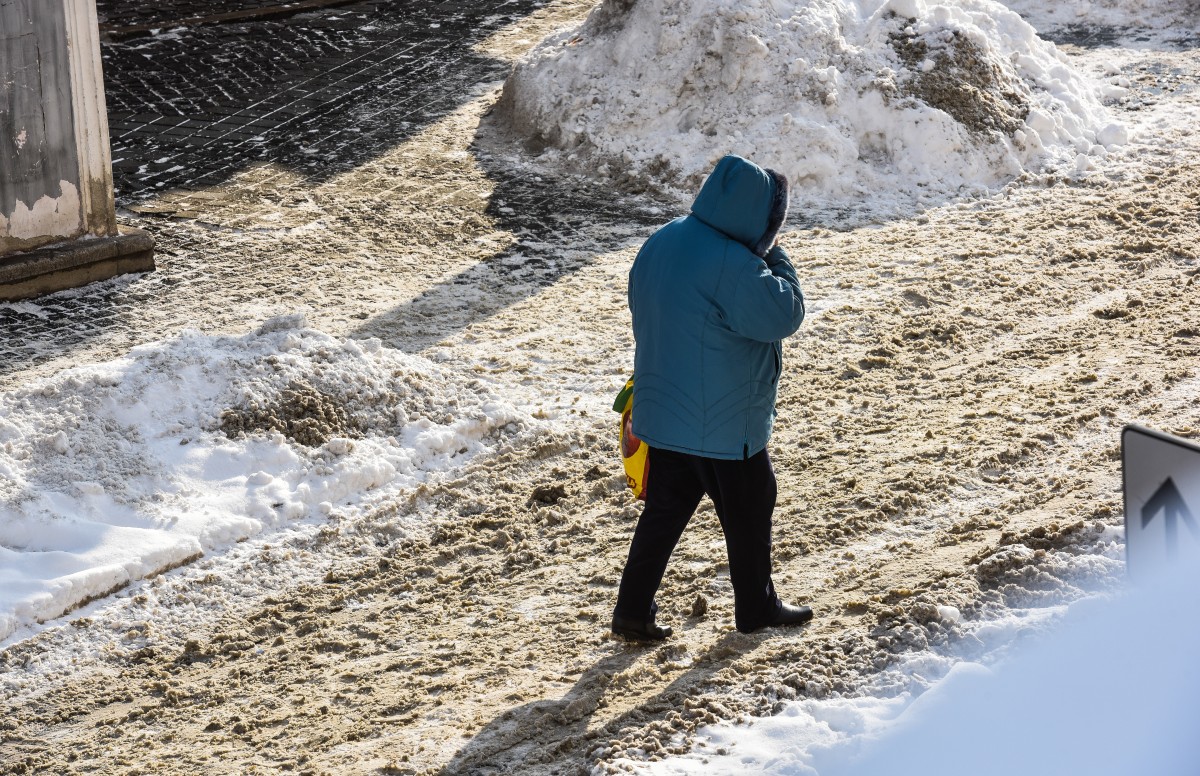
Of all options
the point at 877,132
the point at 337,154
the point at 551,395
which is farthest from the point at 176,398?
the point at 877,132

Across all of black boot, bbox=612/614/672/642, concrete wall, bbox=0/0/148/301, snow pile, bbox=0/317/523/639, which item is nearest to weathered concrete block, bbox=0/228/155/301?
concrete wall, bbox=0/0/148/301

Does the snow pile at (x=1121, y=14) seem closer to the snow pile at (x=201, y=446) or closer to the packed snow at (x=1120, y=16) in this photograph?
the packed snow at (x=1120, y=16)

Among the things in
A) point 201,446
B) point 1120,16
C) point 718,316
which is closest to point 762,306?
point 718,316

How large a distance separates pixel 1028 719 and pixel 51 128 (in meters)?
6.60

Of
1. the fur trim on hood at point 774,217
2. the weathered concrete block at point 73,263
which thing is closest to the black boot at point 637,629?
the fur trim on hood at point 774,217

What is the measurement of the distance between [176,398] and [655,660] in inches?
110

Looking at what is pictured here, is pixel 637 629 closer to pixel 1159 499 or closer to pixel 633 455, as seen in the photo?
pixel 633 455

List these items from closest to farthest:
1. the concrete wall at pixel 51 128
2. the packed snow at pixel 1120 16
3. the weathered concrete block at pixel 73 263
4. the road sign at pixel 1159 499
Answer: the road sign at pixel 1159 499 < the concrete wall at pixel 51 128 < the weathered concrete block at pixel 73 263 < the packed snow at pixel 1120 16

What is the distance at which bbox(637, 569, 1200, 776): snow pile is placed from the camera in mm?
3201

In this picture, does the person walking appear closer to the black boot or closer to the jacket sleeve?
the jacket sleeve

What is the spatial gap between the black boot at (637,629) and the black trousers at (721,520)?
0.02 m

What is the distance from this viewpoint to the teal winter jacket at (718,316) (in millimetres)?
3844

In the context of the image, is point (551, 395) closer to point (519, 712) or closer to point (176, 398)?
point (176, 398)

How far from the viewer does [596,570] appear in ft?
16.7
